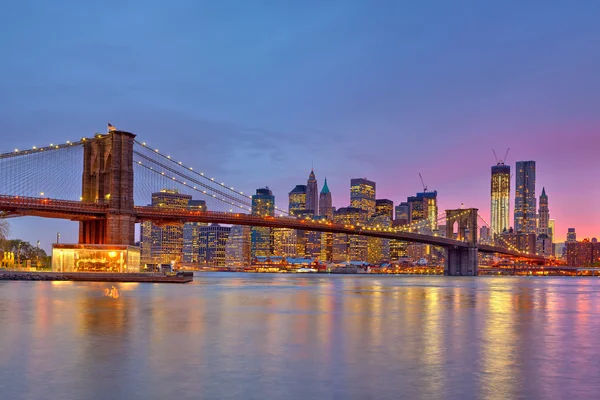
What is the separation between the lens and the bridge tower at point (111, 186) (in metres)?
73.0

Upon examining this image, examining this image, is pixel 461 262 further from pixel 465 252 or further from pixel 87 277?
pixel 87 277

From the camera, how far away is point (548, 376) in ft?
48.8

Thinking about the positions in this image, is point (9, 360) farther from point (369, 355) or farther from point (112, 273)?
point (112, 273)

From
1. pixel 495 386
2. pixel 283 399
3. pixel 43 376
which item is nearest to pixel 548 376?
pixel 495 386

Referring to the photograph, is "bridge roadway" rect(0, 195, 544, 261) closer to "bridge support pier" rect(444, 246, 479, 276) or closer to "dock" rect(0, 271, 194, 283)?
"dock" rect(0, 271, 194, 283)

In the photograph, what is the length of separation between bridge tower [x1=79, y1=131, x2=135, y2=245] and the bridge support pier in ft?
294

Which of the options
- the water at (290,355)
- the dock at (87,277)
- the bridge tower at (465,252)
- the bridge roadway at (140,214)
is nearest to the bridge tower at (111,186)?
the bridge roadway at (140,214)

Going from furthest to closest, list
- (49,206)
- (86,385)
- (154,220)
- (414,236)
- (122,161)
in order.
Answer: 1. (414,236)
2. (154,220)
3. (122,161)
4. (49,206)
5. (86,385)

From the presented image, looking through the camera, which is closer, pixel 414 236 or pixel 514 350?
pixel 514 350

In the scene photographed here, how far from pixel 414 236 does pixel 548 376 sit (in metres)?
105

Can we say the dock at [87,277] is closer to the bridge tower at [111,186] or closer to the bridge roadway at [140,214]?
the bridge tower at [111,186]

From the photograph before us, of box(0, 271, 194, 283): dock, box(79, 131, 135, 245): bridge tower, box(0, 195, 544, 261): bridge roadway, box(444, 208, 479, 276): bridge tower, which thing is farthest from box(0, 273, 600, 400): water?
box(444, 208, 479, 276): bridge tower

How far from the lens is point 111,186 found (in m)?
74.1

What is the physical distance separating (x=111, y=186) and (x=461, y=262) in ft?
316
